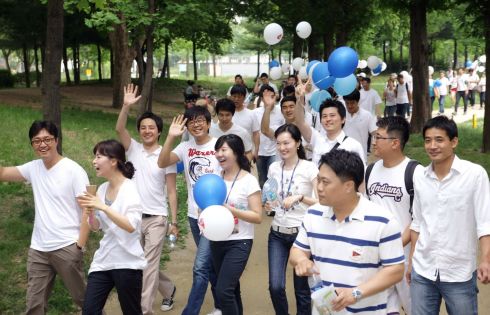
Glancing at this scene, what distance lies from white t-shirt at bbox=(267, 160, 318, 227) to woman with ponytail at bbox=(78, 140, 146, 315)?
122 cm

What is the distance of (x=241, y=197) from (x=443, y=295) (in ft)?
5.53

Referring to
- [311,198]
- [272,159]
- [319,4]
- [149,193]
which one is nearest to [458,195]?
[311,198]

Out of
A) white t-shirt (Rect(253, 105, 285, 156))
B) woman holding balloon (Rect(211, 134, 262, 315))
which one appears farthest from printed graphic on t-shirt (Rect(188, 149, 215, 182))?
white t-shirt (Rect(253, 105, 285, 156))

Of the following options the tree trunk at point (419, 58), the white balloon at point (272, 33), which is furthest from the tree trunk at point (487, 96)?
the white balloon at point (272, 33)

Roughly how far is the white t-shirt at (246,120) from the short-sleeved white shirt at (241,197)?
337 centimetres

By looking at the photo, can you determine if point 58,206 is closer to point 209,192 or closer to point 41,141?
point 41,141

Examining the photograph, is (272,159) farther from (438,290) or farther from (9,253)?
(438,290)

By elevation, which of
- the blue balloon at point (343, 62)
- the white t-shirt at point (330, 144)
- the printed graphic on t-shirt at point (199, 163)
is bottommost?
the printed graphic on t-shirt at point (199, 163)

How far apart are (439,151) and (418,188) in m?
0.29

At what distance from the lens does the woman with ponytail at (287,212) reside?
16.2ft

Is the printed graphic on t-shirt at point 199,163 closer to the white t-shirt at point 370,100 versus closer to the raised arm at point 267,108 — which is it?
the raised arm at point 267,108

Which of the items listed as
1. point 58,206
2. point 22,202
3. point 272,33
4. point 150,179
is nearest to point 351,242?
point 58,206

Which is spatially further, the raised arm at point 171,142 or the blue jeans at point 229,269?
the raised arm at point 171,142

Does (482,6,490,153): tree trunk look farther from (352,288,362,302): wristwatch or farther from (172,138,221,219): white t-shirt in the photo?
(352,288,362,302): wristwatch
